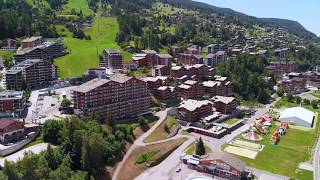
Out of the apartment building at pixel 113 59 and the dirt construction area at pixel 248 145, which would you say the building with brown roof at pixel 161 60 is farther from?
the dirt construction area at pixel 248 145

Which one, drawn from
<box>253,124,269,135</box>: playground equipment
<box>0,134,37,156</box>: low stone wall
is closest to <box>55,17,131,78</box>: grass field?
<box>0,134,37,156</box>: low stone wall

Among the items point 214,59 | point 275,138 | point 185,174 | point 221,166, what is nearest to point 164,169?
point 185,174

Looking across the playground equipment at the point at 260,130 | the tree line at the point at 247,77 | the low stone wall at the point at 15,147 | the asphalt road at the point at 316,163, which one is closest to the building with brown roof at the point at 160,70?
the tree line at the point at 247,77

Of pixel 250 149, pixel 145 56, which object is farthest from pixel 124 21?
pixel 250 149

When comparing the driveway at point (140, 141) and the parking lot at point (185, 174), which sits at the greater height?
the driveway at point (140, 141)

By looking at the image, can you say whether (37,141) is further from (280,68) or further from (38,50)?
(280,68)

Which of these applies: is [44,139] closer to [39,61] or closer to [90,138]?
[90,138]

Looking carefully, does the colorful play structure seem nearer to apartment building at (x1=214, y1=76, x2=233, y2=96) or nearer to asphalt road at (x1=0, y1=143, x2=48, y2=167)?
apartment building at (x1=214, y1=76, x2=233, y2=96)
